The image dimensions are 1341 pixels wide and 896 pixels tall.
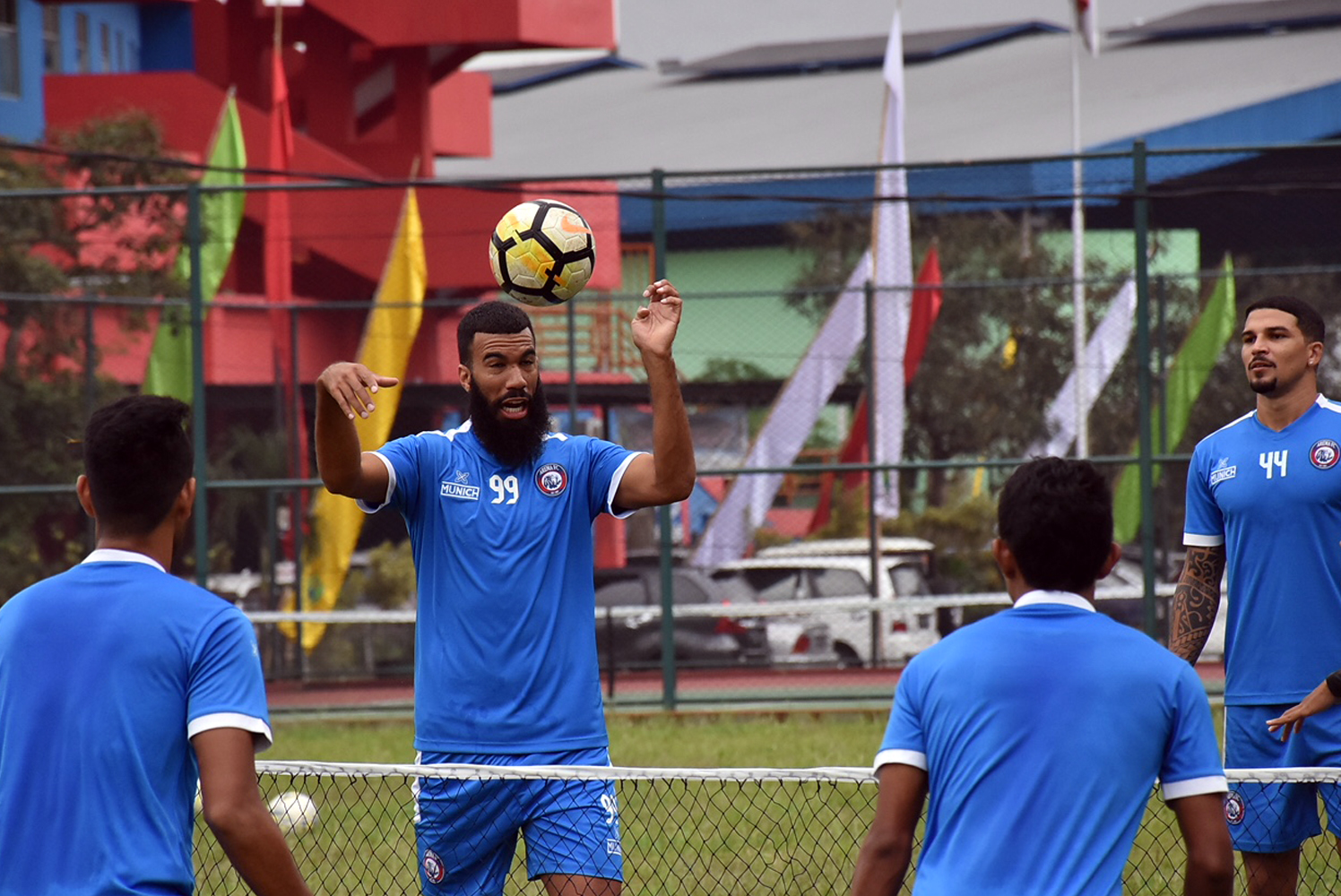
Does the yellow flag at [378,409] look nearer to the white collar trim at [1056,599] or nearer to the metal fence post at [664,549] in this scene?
the metal fence post at [664,549]

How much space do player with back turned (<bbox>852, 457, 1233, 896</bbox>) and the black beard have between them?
2083 mm

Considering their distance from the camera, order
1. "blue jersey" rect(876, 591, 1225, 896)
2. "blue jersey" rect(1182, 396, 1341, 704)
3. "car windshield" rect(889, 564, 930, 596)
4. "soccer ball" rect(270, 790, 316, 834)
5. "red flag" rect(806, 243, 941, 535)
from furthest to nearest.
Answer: "red flag" rect(806, 243, 941, 535), "car windshield" rect(889, 564, 930, 596), "soccer ball" rect(270, 790, 316, 834), "blue jersey" rect(1182, 396, 1341, 704), "blue jersey" rect(876, 591, 1225, 896)

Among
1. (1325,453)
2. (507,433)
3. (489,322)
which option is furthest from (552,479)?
(1325,453)

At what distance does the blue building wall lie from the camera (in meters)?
24.6

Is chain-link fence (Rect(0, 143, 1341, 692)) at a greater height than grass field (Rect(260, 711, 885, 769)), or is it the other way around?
chain-link fence (Rect(0, 143, 1341, 692))

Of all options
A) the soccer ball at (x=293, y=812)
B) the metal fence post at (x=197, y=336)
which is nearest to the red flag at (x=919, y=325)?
the metal fence post at (x=197, y=336)

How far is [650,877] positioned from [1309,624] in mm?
3258

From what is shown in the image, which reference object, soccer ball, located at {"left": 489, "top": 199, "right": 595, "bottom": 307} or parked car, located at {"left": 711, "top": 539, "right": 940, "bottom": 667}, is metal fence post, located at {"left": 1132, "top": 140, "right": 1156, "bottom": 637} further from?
soccer ball, located at {"left": 489, "top": 199, "right": 595, "bottom": 307}

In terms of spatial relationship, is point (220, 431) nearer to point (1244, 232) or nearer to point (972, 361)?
point (972, 361)

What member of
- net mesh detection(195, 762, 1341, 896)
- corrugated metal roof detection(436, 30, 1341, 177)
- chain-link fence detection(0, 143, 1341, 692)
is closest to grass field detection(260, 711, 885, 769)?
net mesh detection(195, 762, 1341, 896)

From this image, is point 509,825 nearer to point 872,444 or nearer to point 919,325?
point 872,444

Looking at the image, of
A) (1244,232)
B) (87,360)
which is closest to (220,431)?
(87,360)

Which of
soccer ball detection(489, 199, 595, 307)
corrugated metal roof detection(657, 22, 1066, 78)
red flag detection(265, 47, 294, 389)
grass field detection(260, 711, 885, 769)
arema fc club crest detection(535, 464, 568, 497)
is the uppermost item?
corrugated metal roof detection(657, 22, 1066, 78)

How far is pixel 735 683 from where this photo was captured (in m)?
15.0
